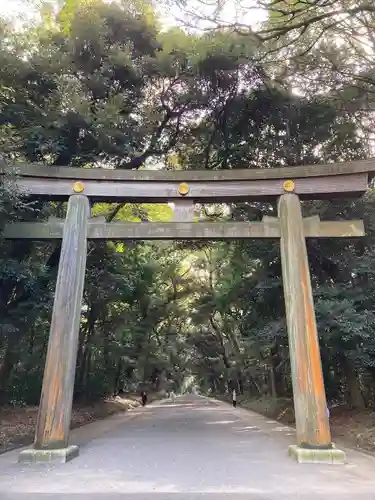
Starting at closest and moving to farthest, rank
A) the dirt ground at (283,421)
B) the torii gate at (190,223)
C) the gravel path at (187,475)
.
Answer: the gravel path at (187,475)
the torii gate at (190,223)
the dirt ground at (283,421)

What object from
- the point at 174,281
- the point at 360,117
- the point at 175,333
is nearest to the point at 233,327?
the point at 174,281

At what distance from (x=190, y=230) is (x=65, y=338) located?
3280mm

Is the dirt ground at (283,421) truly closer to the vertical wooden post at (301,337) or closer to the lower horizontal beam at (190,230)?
the vertical wooden post at (301,337)

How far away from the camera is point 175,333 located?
3550 cm

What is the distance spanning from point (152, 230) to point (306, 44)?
20.8ft

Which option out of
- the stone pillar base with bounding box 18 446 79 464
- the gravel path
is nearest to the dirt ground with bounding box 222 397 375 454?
the gravel path

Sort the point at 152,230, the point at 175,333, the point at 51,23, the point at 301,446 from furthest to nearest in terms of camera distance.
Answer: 1. the point at 175,333
2. the point at 51,23
3. the point at 152,230
4. the point at 301,446

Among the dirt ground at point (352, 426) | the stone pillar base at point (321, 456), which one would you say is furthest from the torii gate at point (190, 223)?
the dirt ground at point (352, 426)

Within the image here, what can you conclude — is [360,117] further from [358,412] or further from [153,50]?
[358,412]

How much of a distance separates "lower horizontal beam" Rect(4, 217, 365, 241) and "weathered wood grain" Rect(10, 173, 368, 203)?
0.62m

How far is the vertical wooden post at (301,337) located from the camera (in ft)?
24.8

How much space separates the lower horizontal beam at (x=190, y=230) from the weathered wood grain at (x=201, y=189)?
2.02 ft

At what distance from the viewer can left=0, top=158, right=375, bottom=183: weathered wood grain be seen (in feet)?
29.7

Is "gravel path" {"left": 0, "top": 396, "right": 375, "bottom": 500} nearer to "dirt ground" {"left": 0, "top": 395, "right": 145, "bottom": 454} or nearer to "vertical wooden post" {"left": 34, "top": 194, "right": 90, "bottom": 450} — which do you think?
"vertical wooden post" {"left": 34, "top": 194, "right": 90, "bottom": 450}
